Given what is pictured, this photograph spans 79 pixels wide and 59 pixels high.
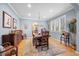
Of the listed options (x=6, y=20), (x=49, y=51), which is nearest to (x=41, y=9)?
(x=6, y=20)

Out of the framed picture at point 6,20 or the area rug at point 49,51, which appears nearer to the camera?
the framed picture at point 6,20

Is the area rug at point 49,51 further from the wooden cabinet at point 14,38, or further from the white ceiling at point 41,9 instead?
the white ceiling at point 41,9

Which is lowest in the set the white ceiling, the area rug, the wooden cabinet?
the area rug

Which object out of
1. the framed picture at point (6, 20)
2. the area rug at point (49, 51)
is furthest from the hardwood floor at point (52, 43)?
the framed picture at point (6, 20)

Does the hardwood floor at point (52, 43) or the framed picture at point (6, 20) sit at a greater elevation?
the framed picture at point (6, 20)

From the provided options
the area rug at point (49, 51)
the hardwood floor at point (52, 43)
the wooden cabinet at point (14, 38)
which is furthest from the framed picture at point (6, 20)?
the area rug at point (49, 51)

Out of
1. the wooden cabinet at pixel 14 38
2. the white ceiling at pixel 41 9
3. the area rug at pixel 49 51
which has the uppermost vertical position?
the white ceiling at pixel 41 9

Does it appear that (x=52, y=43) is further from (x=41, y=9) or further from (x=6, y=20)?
(x=6, y=20)

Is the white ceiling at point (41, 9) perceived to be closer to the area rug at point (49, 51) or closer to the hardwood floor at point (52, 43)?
the hardwood floor at point (52, 43)

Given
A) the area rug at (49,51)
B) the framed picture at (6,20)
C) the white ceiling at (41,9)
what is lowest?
the area rug at (49,51)

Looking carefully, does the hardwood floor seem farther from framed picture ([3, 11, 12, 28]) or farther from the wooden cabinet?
framed picture ([3, 11, 12, 28])

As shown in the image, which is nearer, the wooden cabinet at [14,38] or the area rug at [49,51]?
the wooden cabinet at [14,38]

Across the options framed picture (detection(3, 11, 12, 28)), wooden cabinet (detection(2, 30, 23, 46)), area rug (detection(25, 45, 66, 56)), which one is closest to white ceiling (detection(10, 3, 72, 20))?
framed picture (detection(3, 11, 12, 28))

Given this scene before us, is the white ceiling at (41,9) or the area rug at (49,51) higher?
the white ceiling at (41,9)
